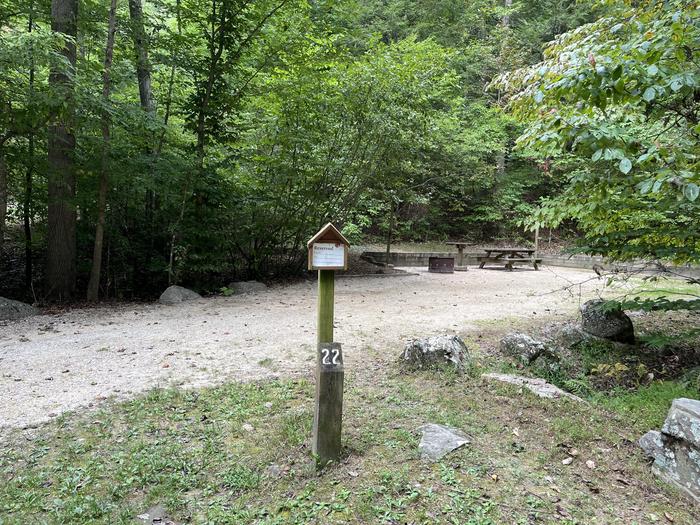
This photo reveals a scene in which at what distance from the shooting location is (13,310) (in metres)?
5.92

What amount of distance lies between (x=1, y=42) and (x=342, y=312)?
527cm

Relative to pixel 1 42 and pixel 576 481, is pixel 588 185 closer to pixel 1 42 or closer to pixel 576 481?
pixel 576 481

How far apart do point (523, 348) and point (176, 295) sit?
18.5ft

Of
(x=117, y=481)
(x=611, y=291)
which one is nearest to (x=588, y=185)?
(x=117, y=481)

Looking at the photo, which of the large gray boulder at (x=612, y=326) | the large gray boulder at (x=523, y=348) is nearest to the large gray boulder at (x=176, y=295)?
the large gray boulder at (x=523, y=348)

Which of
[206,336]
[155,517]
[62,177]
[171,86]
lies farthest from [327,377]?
[171,86]

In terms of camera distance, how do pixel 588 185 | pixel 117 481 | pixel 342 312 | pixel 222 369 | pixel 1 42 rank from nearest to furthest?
pixel 117 481 → pixel 588 185 → pixel 222 369 → pixel 1 42 → pixel 342 312

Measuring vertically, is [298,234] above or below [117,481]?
above

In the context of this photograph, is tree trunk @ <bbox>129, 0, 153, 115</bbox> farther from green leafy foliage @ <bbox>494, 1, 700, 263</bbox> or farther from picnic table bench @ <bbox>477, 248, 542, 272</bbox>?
picnic table bench @ <bbox>477, 248, 542, 272</bbox>

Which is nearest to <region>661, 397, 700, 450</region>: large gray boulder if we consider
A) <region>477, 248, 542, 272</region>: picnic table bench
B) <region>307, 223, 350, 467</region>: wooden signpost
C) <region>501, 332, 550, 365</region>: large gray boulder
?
<region>501, 332, 550, 365</region>: large gray boulder

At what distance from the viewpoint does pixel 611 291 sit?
8180mm

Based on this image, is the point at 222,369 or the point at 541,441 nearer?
the point at 541,441

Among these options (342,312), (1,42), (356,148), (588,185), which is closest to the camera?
(588,185)

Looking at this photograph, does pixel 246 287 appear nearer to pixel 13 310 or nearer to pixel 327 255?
pixel 13 310
